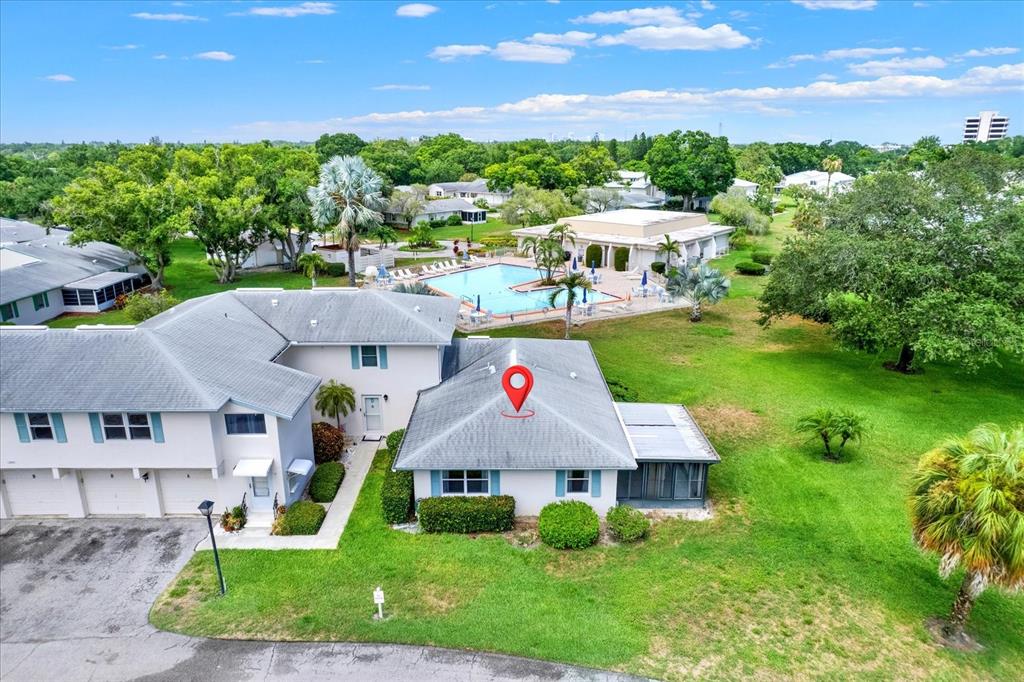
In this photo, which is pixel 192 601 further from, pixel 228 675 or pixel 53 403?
pixel 53 403

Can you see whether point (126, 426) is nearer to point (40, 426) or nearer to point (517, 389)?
point (40, 426)

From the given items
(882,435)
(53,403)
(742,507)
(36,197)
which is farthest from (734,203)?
(36,197)

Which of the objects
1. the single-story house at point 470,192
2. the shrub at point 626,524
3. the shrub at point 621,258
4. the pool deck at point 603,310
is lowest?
the shrub at point 626,524

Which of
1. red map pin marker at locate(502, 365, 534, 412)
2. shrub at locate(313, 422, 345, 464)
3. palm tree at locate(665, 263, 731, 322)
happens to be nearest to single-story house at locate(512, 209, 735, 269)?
palm tree at locate(665, 263, 731, 322)

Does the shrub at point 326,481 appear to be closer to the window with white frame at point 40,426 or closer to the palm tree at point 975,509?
the window with white frame at point 40,426

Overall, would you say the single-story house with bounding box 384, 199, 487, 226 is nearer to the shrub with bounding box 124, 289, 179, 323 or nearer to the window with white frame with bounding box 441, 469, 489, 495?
the shrub with bounding box 124, 289, 179, 323

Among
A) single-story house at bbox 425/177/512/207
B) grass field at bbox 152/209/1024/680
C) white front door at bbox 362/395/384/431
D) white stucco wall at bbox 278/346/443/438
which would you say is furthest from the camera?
single-story house at bbox 425/177/512/207

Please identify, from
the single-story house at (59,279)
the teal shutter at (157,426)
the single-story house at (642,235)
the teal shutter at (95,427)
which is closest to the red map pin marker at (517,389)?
the teal shutter at (157,426)

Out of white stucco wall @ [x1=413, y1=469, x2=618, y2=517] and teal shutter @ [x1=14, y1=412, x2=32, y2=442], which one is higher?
teal shutter @ [x1=14, y1=412, x2=32, y2=442]
